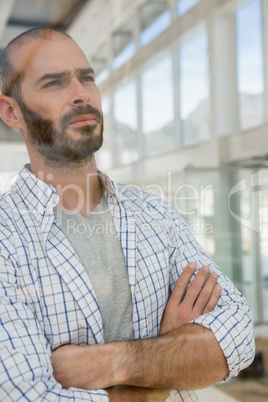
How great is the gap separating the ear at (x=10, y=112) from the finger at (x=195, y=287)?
462 mm

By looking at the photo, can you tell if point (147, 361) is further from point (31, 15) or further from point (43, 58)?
point (31, 15)

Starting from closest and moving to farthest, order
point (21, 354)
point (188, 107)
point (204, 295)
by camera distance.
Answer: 1. point (21, 354)
2. point (204, 295)
3. point (188, 107)

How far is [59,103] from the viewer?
86 centimetres

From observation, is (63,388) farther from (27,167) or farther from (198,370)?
(27,167)

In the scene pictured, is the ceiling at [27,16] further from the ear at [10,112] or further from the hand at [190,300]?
the hand at [190,300]

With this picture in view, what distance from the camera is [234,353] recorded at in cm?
86

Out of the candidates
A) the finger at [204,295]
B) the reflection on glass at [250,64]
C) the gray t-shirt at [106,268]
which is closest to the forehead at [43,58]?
the gray t-shirt at [106,268]

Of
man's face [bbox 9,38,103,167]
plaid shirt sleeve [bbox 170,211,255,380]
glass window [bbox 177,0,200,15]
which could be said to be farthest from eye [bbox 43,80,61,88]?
glass window [bbox 177,0,200,15]

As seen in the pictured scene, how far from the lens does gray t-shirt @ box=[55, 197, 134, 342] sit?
35.4 inches

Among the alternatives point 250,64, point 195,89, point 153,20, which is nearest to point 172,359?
point 153,20

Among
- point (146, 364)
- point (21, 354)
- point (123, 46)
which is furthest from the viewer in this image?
point (123, 46)

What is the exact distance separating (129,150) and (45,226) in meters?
0.39

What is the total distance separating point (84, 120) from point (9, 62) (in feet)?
0.57

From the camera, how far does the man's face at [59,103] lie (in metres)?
0.85
